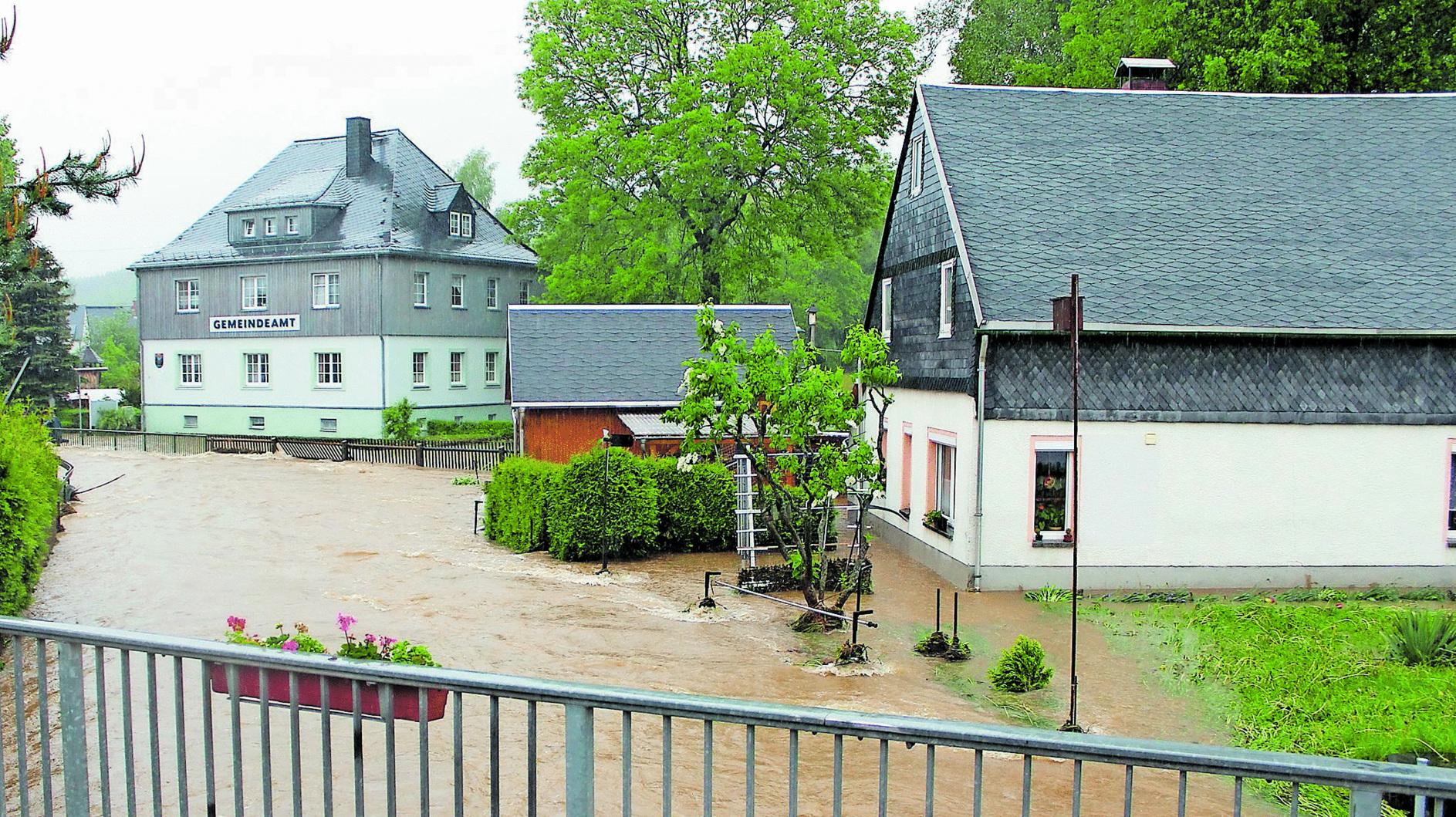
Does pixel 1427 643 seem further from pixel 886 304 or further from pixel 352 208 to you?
pixel 352 208

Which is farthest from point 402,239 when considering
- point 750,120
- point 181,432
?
point 750,120

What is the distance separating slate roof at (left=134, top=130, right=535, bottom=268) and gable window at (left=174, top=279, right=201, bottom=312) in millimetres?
793

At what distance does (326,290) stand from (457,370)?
534 cm

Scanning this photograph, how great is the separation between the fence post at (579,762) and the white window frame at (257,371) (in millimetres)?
43020

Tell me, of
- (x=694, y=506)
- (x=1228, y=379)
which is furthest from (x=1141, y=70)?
(x=694, y=506)

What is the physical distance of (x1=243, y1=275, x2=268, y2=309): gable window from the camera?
144 feet

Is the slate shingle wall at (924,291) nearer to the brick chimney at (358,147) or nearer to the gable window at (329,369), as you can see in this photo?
the gable window at (329,369)

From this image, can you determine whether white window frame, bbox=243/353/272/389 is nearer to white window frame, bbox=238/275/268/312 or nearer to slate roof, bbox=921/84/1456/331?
white window frame, bbox=238/275/268/312

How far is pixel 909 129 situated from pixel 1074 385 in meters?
11.8

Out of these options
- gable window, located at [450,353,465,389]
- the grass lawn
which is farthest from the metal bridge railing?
gable window, located at [450,353,465,389]

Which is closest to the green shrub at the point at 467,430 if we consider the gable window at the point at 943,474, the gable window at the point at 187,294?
the gable window at the point at 187,294

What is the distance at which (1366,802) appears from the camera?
8.88ft

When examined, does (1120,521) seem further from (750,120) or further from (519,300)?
(519,300)

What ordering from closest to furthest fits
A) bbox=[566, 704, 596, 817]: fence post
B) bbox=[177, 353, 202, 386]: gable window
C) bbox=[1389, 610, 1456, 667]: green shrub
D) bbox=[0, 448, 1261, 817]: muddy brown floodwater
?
bbox=[566, 704, 596, 817]: fence post < bbox=[0, 448, 1261, 817]: muddy brown floodwater < bbox=[1389, 610, 1456, 667]: green shrub < bbox=[177, 353, 202, 386]: gable window
